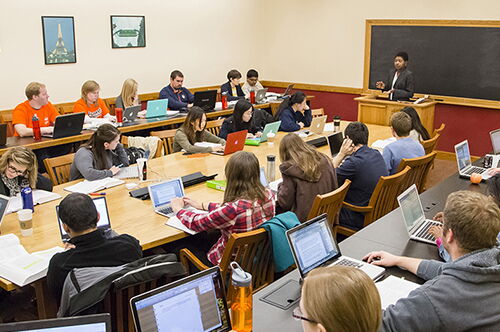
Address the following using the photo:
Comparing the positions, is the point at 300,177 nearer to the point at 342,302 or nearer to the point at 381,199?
the point at 381,199

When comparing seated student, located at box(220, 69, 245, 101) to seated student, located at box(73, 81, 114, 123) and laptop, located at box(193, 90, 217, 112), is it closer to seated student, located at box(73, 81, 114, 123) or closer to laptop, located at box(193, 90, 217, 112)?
laptop, located at box(193, 90, 217, 112)

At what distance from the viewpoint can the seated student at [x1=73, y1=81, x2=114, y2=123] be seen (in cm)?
696

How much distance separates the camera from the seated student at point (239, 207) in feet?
10.8

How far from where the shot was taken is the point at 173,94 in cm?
827

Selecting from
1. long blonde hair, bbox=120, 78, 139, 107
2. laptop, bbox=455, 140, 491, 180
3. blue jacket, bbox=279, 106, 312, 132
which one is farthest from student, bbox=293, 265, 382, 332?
long blonde hair, bbox=120, 78, 139, 107

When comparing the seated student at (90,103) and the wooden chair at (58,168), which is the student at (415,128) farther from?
the seated student at (90,103)

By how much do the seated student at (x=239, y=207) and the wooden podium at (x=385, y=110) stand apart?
183 inches

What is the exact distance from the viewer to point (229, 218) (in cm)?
330

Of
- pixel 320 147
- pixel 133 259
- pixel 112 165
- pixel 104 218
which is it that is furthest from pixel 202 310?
pixel 320 147

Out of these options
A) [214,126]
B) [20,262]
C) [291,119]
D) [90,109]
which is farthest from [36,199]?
[291,119]

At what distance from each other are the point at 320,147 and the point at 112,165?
2279 mm

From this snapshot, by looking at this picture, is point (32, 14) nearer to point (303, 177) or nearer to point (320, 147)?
point (320, 147)

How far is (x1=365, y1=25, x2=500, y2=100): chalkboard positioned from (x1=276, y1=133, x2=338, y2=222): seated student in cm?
502

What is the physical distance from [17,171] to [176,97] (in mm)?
4515
